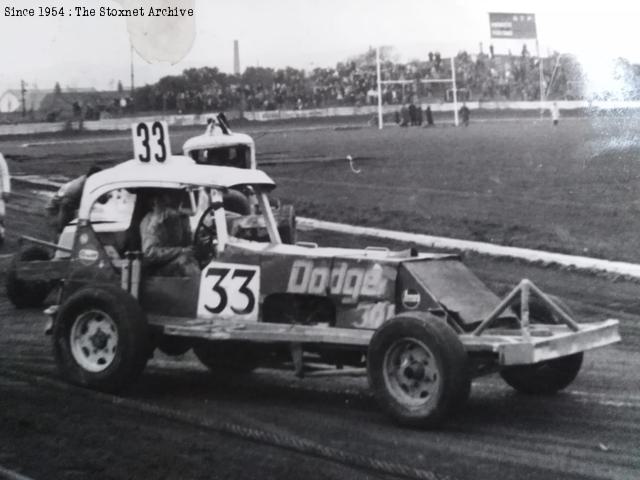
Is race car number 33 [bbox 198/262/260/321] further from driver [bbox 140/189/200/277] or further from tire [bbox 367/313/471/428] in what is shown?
tire [bbox 367/313/471/428]

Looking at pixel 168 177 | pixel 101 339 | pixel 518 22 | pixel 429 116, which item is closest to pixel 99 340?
pixel 101 339

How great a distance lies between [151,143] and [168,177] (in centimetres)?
35

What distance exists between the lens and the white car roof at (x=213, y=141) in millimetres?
13219

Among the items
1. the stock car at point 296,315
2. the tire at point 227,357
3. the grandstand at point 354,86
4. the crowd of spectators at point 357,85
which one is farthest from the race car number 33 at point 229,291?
the crowd of spectators at point 357,85

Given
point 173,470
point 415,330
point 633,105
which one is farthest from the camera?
point 633,105

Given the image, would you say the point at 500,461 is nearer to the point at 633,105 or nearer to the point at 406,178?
the point at 633,105

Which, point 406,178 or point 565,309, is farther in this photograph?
point 406,178

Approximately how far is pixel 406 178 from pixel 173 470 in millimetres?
15238

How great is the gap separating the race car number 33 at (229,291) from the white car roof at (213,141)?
6.42 metres

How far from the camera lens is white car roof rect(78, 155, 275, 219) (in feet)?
23.9

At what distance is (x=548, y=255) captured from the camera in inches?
475

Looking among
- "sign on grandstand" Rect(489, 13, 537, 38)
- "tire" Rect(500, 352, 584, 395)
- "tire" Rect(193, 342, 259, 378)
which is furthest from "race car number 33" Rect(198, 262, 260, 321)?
"sign on grandstand" Rect(489, 13, 537, 38)

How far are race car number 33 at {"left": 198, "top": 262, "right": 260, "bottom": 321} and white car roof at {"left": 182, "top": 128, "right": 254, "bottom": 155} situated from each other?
21.0 feet

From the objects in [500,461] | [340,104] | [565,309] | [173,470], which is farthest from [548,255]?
[340,104]
